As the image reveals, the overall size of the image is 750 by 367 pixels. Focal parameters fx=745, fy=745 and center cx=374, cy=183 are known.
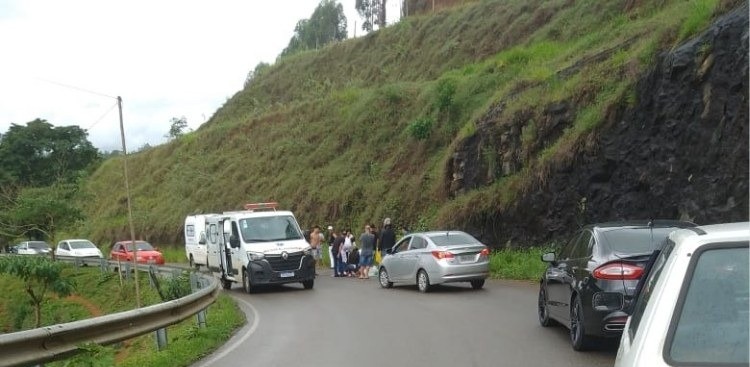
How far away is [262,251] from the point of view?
19844 mm

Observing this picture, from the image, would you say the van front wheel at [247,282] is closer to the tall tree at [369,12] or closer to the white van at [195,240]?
the white van at [195,240]

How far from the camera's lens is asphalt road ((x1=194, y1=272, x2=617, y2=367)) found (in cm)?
944

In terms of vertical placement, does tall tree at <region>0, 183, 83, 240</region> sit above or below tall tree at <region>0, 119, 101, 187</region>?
below

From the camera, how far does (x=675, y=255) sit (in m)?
3.28

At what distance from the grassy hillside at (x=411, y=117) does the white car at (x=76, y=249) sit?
416 cm

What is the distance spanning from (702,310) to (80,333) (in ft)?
23.0

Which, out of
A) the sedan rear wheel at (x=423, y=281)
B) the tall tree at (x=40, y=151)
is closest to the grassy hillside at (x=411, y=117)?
the tall tree at (x=40, y=151)

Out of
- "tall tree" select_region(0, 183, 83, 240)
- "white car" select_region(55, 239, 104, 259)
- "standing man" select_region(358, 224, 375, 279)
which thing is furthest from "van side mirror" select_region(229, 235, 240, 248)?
"white car" select_region(55, 239, 104, 259)

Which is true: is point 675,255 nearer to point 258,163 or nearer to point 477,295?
point 477,295

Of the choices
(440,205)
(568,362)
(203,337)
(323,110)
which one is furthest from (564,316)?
(323,110)

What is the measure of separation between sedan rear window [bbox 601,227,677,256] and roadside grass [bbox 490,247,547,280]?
10.3 meters

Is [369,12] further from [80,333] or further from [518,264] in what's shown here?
[80,333]

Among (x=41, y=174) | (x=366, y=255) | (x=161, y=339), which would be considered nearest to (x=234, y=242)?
(x=366, y=255)

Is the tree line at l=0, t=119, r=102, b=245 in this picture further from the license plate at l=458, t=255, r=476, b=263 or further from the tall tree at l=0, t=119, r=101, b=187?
the license plate at l=458, t=255, r=476, b=263
